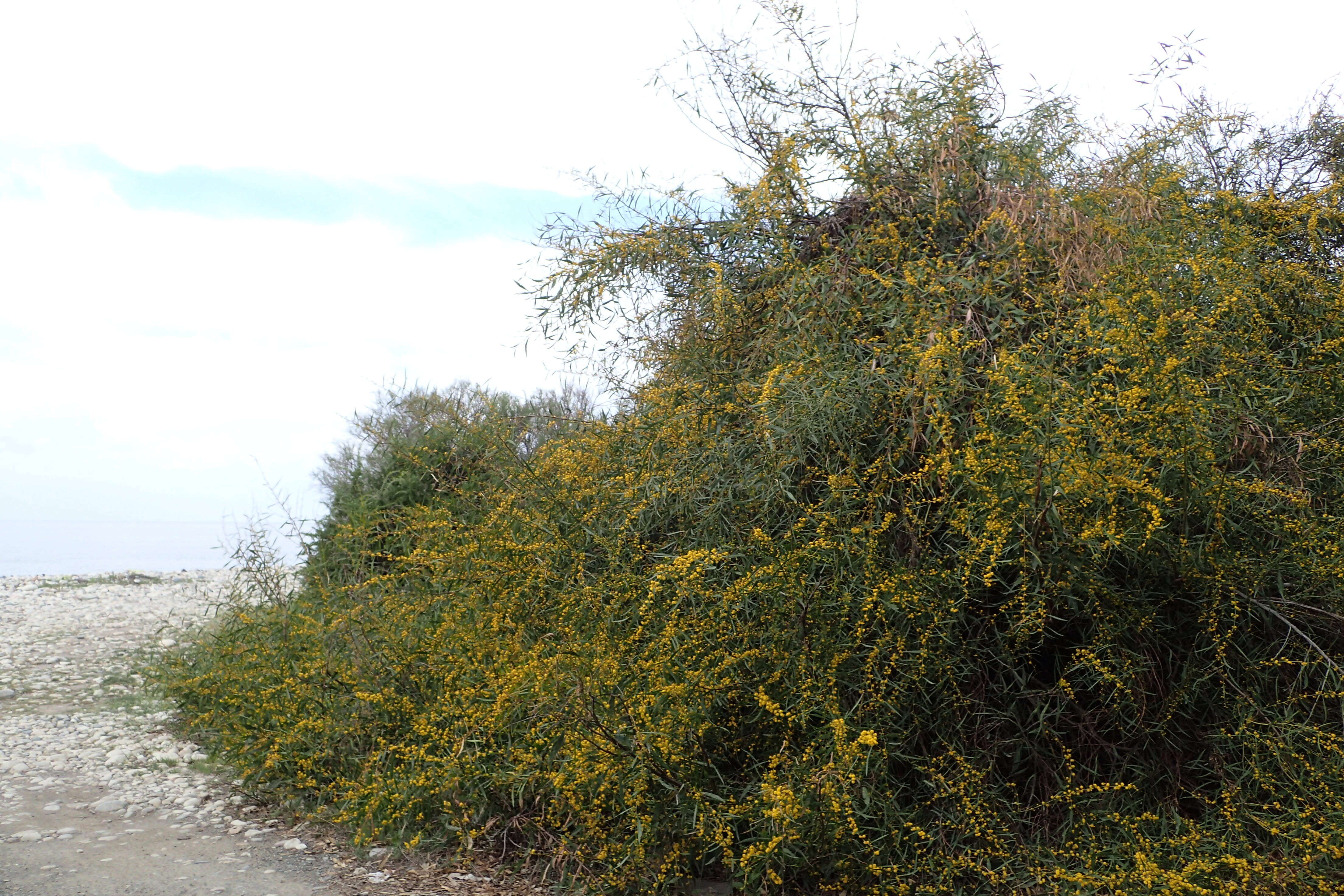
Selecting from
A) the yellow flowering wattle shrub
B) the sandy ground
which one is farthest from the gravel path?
the yellow flowering wattle shrub

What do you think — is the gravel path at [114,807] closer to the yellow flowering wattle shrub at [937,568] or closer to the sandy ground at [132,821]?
the sandy ground at [132,821]

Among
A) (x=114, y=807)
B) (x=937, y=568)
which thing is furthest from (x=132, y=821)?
(x=937, y=568)

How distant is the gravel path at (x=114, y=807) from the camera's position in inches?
157

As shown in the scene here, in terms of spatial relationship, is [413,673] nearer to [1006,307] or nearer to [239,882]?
[239,882]

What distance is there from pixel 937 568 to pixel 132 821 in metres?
3.97

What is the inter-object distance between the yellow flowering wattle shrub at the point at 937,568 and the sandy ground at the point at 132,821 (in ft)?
0.86

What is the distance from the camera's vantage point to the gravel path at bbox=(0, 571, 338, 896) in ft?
13.1

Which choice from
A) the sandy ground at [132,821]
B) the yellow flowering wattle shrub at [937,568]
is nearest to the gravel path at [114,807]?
the sandy ground at [132,821]

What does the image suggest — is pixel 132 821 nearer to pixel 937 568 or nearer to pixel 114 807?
pixel 114 807

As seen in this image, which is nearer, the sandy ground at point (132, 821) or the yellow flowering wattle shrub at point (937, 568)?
the yellow flowering wattle shrub at point (937, 568)

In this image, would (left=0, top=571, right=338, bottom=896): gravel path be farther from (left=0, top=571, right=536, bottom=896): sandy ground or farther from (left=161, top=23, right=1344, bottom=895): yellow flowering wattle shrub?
(left=161, top=23, right=1344, bottom=895): yellow flowering wattle shrub

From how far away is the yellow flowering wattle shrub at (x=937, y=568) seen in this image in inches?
131

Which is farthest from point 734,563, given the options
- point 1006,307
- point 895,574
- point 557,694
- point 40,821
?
point 40,821

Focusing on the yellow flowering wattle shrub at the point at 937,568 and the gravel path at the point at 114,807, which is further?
the gravel path at the point at 114,807
